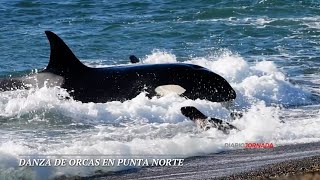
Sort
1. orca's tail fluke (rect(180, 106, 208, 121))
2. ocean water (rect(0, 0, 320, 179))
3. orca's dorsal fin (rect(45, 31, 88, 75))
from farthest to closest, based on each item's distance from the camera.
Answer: orca's dorsal fin (rect(45, 31, 88, 75)) → orca's tail fluke (rect(180, 106, 208, 121)) → ocean water (rect(0, 0, 320, 179))

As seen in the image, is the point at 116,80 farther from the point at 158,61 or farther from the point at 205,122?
the point at 158,61

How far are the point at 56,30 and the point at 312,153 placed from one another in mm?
20294

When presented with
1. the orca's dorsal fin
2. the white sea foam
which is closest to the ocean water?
the white sea foam

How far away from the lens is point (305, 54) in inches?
958

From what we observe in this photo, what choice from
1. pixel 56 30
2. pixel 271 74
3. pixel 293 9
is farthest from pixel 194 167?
pixel 293 9

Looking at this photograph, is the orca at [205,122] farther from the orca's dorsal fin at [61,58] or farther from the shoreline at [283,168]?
the orca's dorsal fin at [61,58]

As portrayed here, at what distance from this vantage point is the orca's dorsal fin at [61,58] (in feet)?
53.3

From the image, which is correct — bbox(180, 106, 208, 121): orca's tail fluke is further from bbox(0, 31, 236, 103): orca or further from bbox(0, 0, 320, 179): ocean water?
bbox(0, 31, 236, 103): orca

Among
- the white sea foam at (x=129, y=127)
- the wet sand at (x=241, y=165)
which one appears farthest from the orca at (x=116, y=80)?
the wet sand at (x=241, y=165)

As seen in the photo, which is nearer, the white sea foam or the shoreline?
the shoreline

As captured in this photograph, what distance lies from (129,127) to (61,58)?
2606mm

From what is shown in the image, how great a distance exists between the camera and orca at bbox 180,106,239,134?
1348cm

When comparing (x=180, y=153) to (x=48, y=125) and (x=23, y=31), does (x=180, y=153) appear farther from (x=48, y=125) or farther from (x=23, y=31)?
(x=23, y=31)

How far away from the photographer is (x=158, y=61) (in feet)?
75.5
